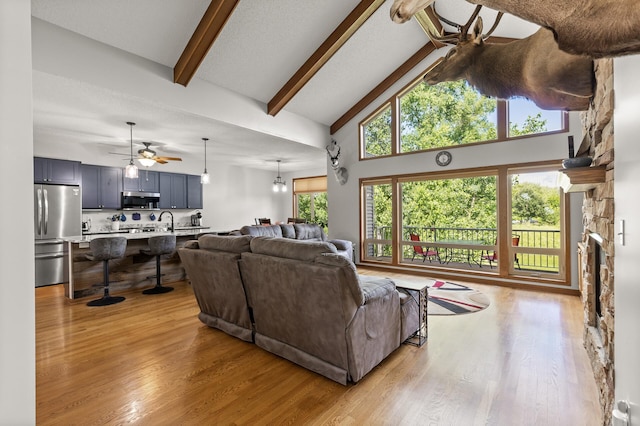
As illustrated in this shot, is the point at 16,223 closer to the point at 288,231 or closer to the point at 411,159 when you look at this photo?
the point at 288,231

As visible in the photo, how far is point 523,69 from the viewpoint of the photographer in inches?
70.3

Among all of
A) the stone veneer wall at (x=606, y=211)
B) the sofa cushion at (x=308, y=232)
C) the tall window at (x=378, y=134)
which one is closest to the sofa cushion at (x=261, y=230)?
the sofa cushion at (x=308, y=232)

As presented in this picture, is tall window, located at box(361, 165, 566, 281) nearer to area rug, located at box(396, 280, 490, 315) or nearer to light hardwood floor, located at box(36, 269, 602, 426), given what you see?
area rug, located at box(396, 280, 490, 315)

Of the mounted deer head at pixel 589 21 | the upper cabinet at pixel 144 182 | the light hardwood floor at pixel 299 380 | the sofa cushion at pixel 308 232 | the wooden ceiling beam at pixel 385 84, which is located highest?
the wooden ceiling beam at pixel 385 84

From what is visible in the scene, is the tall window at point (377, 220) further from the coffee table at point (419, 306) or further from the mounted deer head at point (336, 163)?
the coffee table at point (419, 306)

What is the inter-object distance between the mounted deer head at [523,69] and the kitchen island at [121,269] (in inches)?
198

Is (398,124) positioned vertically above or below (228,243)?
above

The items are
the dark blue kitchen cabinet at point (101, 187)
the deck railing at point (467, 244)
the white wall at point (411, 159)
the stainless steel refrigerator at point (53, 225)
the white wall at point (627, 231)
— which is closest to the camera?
the white wall at point (627, 231)

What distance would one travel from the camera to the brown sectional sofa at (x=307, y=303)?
2154mm

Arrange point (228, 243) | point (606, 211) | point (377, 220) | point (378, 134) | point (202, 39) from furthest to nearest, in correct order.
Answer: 1. point (377, 220)
2. point (378, 134)
3. point (202, 39)
4. point (228, 243)
5. point (606, 211)

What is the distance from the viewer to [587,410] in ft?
6.44

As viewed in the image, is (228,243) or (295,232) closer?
(228,243)

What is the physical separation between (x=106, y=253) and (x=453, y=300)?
493cm

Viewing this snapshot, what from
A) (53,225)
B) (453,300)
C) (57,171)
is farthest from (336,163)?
(53,225)
